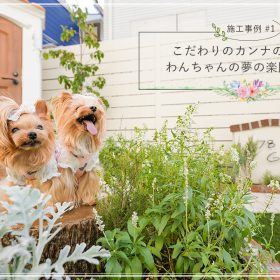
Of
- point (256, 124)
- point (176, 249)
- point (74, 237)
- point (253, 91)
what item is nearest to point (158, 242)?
point (176, 249)

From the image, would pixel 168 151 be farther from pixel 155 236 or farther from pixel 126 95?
pixel 126 95

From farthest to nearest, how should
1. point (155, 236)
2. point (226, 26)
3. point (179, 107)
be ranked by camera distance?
point (179, 107) < point (226, 26) < point (155, 236)

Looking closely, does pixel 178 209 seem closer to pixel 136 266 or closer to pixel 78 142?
pixel 136 266

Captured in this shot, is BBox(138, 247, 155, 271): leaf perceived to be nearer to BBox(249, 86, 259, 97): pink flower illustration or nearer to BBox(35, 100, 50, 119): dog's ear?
BBox(35, 100, 50, 119): dog's ear

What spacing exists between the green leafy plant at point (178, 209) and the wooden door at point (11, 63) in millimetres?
502

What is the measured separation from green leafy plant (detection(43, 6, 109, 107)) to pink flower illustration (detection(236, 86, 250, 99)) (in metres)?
0.62

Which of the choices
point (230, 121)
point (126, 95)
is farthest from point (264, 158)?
point (126, 95)

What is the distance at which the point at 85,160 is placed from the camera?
131cm

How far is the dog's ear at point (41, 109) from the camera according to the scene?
1.15m

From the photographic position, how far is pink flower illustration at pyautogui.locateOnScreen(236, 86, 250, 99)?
127 centimetres

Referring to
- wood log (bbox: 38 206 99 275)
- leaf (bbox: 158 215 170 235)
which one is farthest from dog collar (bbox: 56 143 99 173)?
leaf (bbox: 158 215 170 235)

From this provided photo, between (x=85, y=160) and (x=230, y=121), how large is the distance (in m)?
0.79

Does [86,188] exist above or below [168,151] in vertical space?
below

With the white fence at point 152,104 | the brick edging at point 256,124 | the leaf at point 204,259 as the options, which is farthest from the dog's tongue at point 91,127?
the brick edging at point 256,124
